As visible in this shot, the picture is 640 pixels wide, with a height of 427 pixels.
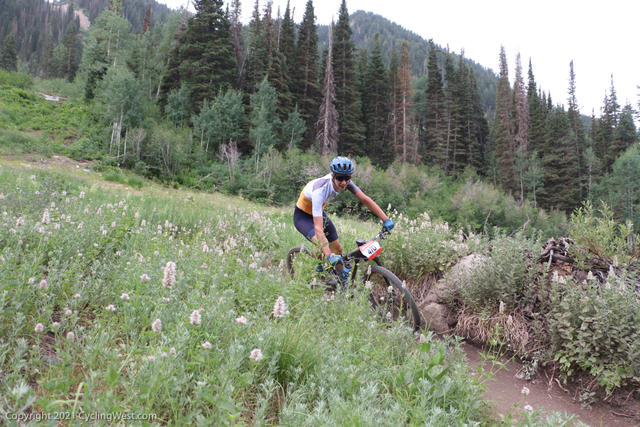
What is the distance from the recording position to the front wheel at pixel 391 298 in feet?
13.9

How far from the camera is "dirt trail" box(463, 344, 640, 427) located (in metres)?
3.35

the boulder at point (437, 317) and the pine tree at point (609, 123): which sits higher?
the pine tree at point (609, 123)

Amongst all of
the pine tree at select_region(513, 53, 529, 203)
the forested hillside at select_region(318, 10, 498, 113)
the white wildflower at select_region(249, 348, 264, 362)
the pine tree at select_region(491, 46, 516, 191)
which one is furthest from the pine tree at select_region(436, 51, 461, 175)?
the white wildflower at select_region(249, 348, 264, 362)

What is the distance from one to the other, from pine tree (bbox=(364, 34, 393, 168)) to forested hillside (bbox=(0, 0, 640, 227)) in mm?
202

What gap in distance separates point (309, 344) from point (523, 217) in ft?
110

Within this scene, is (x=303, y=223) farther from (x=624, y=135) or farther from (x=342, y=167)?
(x=624, y=135)

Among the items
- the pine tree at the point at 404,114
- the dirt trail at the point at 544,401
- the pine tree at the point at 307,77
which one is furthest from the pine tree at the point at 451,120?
the dirt trail at the point at 544,401

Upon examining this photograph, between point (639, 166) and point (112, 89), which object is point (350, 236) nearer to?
point (112, 89)

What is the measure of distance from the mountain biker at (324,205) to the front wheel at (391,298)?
0.56 meters

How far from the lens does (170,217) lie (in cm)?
752

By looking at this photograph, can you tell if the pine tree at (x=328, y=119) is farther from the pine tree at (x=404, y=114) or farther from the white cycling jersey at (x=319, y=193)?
the white cycling jersey at (x=319, y=193)

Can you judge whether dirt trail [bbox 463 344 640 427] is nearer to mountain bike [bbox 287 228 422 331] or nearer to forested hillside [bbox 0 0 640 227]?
mountain bike [bbox 287 228 422 331]

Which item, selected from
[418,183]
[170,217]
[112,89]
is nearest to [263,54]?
[112,89]

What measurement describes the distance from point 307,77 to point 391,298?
4516 cm
